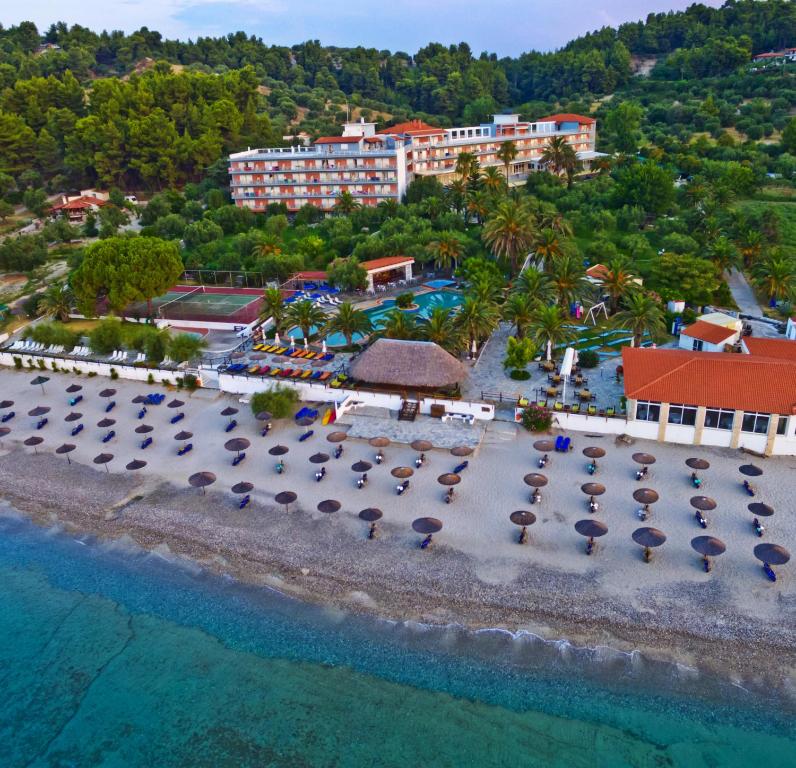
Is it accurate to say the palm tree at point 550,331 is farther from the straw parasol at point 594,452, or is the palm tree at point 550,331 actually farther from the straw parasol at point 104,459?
the straw parasol at point 104,459

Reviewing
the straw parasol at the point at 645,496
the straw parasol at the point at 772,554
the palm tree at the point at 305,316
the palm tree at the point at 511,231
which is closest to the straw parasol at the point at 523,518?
the straw parasol at the point at 645,496

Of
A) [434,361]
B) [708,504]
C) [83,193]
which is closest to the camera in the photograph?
[708,504]

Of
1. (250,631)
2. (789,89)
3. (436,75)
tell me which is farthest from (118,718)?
(436,75)

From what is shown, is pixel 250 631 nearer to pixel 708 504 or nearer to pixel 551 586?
pixel 551 586

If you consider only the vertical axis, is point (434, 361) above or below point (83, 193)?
below

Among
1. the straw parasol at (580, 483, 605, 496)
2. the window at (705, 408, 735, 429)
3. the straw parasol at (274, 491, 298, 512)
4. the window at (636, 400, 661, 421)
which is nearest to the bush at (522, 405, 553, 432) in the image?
the window at (636, 400, 661, 421)
